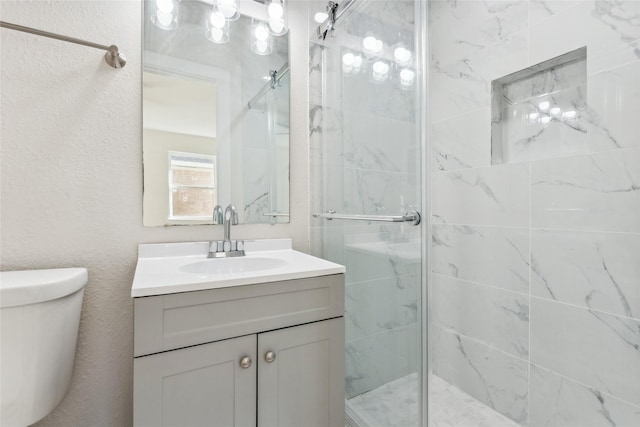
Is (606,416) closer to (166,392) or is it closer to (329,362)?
(329,362)

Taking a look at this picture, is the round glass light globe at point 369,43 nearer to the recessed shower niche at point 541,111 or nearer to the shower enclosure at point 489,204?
the shower enclosure at point 489,204

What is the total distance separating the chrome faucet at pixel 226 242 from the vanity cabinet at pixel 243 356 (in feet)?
1.40

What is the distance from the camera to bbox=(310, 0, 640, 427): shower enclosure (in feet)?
3.51

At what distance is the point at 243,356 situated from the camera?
2.97 feet

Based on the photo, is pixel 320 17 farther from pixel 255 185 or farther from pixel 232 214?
pixel 232 214

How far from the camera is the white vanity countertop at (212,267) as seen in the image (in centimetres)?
85

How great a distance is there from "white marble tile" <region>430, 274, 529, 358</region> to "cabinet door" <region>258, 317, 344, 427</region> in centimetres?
94

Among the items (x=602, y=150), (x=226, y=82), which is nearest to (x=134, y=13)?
(x=226, y=82)

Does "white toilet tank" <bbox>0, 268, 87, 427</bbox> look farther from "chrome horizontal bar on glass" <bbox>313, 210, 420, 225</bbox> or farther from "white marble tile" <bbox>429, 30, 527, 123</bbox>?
"white marble tile" <bbox>429, 30, 527, 123</bbox>

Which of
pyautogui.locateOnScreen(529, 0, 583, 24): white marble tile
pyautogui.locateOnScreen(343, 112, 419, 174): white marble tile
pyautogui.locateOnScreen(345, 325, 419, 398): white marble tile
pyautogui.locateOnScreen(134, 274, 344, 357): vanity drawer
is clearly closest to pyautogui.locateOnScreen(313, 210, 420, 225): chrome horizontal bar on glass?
pyautogui.locateOnScreen(343, 112, 419, 174): white marble tile

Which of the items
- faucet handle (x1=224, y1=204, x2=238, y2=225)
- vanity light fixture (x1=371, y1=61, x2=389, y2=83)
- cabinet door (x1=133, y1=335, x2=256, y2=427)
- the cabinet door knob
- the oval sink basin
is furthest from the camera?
→ faucet handle (x1=224, y1=204, x2=238, y2=225)

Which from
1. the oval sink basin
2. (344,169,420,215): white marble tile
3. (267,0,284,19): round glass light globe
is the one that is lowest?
the oval sink basin

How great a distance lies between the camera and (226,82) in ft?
4.53

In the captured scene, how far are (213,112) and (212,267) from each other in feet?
2.18
